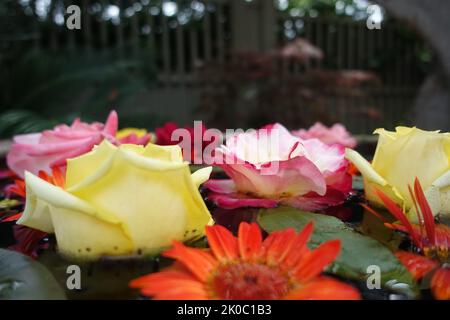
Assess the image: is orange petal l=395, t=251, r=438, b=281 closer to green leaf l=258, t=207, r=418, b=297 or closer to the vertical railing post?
green leaf l=258, t=207, r=418, b=297

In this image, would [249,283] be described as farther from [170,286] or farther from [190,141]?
[190,141]

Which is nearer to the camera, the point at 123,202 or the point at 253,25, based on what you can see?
the point at 123,202

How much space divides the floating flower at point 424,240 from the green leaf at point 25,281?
204mm

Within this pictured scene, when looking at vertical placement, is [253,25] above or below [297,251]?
above

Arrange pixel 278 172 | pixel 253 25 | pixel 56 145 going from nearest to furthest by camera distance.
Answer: pixel 278 172, pixel 56 145, pixel 253 25

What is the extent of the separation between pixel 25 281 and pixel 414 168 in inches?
10.6

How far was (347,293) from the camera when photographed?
0.25 metres

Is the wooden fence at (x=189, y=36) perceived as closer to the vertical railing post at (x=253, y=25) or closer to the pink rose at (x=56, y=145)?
the vertical railing post at (x=253, y=25)

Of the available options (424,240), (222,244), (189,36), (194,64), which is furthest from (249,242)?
(189,36)

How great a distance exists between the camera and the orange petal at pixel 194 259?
0.88 feet

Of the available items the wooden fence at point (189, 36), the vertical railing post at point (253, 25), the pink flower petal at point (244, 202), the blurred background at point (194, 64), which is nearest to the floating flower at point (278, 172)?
the pink flower petal at point (244, 202)

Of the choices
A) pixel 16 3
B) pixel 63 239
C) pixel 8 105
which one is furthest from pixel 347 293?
pixel 16 3

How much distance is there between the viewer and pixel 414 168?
1.19 feet
